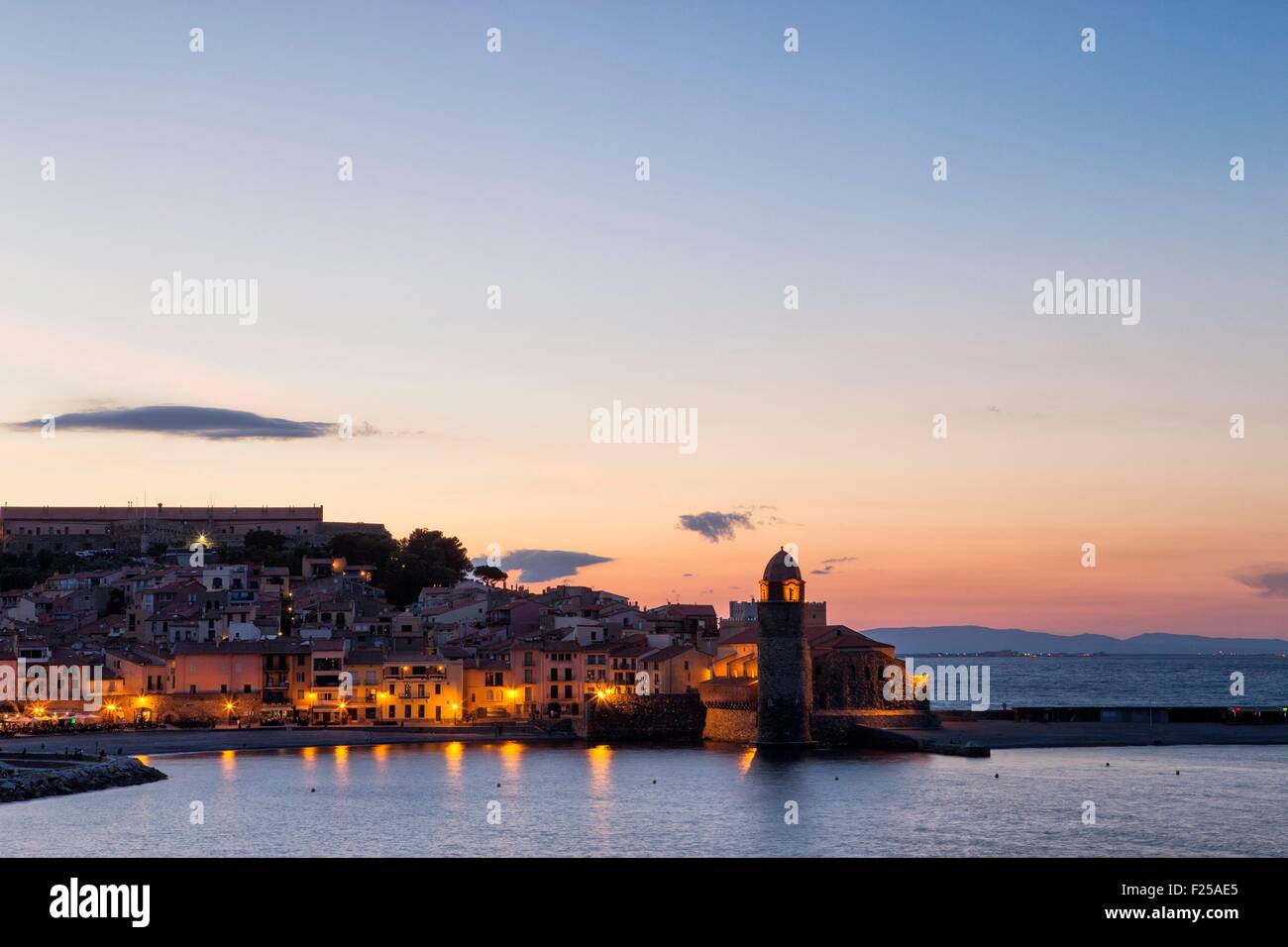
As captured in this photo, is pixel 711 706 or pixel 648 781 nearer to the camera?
pixel 648 781

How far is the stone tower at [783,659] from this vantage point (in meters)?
65.9

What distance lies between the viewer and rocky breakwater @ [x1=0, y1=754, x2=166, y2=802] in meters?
49.8

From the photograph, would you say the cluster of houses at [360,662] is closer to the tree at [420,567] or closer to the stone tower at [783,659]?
the stone tower at [783,659]

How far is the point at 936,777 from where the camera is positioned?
187 feet

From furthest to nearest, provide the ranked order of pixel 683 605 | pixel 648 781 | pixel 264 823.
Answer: pixel 683 605 < pixel 648 781 < pixel 264 823

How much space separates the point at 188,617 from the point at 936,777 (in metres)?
53.5

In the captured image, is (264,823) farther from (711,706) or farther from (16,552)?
(16,552)

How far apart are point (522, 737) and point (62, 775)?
2845 centimetres

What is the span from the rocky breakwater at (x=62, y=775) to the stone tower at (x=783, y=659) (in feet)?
86.8

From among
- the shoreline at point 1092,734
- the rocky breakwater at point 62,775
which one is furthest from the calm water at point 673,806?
the shoreline at point 1092,734

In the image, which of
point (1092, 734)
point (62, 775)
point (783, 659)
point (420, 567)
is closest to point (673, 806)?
point (783, 659)

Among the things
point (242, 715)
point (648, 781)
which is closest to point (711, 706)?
point (648, 781)

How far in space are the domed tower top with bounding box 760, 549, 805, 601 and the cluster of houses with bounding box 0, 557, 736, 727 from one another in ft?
35.3
